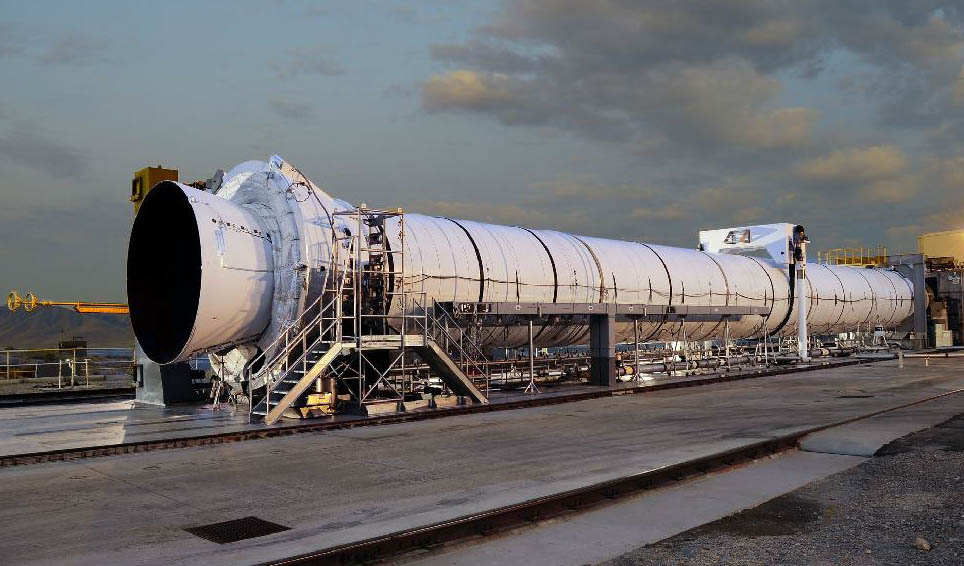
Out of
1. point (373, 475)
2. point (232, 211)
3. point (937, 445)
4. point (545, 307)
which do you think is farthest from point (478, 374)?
point (937, 445)

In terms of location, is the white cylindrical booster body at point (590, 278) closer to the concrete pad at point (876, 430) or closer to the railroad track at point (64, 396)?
the concrete pad at point (876, 430)

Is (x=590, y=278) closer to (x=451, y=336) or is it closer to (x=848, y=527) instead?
(x=451, y=336)

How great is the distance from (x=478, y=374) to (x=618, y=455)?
8.22 m

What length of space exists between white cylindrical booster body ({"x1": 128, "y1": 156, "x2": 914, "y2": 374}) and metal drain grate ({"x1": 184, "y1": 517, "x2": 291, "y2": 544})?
7971mm

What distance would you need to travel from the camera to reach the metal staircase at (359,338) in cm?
1553

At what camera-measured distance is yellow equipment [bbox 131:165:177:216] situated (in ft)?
66.3

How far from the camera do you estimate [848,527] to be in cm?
738

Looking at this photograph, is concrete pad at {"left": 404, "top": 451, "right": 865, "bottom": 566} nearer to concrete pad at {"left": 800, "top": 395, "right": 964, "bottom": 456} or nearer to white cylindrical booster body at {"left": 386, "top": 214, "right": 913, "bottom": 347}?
concrete pad at {"left": 800, "top": 395, "right": 964, "bottom": 456}

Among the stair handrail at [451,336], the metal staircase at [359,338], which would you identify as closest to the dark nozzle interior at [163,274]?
the metal staircase at [359,338]

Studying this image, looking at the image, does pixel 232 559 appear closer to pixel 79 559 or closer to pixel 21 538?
pixel 79 559

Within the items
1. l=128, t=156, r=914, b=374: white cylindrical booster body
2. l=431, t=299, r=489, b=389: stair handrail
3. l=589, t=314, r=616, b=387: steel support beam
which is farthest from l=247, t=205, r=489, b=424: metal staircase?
l=589, t=314, r=616, b=387: steel support beam

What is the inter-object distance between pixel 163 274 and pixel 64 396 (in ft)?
30.4

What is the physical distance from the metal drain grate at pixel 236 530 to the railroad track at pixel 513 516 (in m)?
1.17

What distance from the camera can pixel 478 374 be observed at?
19.3 m
